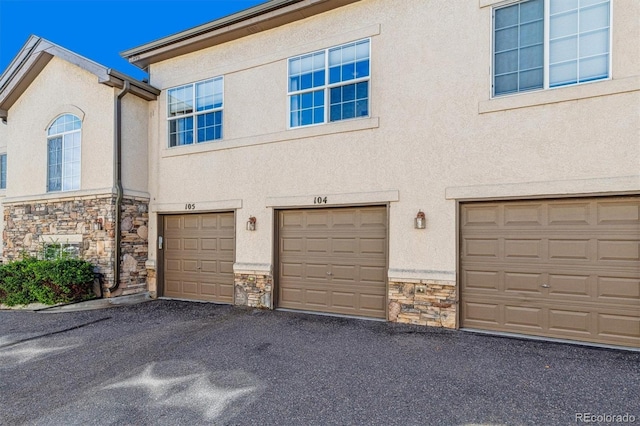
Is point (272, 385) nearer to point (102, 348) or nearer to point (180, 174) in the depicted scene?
point (102, 348)

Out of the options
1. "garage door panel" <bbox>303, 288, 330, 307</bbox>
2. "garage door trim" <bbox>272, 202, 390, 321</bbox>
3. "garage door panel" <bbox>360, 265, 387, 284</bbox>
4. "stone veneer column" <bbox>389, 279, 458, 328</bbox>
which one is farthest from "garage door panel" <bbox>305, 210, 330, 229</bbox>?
"stone veneer column" <bbox>389, 279, 458, 328</bbox>

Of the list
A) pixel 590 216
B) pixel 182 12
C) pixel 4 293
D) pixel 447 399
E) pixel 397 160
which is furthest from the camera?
pixel 182 12

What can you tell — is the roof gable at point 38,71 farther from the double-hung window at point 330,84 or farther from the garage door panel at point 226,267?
the garage door panel at point 226,267

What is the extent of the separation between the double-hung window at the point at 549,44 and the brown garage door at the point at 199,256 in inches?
273

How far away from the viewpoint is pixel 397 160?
7.13 metres

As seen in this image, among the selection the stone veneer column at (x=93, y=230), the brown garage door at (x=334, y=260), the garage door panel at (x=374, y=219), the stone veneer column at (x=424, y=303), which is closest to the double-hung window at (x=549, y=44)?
the garage door panel at (x=374, y=219)

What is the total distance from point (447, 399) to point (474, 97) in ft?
17.1

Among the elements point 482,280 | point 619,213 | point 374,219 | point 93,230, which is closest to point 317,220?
point 374,219

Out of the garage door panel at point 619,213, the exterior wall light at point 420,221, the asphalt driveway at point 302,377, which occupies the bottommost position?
the asphalt driveway at point 302,377

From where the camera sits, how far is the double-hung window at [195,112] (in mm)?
9266

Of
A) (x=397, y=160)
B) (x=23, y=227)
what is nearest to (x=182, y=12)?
(x=23, y=227)

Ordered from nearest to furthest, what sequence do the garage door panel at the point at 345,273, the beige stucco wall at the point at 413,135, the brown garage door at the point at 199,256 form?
1. the beige stucco wall at the point at 413,135
2. the garage door panel at the point at 345,273
3. the brown garage door at the point at 199,256

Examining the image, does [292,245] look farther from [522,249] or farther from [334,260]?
[522,249]

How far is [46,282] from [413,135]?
956 cm
